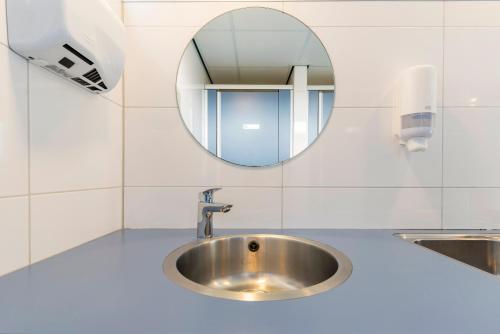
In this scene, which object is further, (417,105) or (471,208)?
(471,208)

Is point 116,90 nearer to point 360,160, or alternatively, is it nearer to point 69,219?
point 69,219

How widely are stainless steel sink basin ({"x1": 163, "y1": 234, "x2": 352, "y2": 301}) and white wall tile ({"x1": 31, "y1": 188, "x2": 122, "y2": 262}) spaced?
0.32m

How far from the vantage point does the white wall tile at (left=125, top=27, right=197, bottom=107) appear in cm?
104

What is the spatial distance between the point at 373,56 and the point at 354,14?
19cm

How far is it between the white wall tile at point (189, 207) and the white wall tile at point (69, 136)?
145 millimetres

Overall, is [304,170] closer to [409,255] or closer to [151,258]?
[409,255]

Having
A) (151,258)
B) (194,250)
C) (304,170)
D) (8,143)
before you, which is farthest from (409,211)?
(8,143)

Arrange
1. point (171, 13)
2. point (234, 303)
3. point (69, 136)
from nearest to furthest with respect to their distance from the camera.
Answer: point (234, 303) → point (69, 136) → point (171, 13)

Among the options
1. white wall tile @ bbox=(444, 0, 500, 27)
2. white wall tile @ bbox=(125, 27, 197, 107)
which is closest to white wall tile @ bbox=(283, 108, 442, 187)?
white wall tile @ bbox=(444, 0, 500, 27)

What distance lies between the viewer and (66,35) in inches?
22.4

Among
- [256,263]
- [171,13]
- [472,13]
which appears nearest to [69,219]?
[256,263]

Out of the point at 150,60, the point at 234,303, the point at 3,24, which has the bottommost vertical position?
the point at 234,303

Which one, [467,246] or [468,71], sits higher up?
[468,71]

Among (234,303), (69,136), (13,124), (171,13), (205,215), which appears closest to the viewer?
(234,303)
